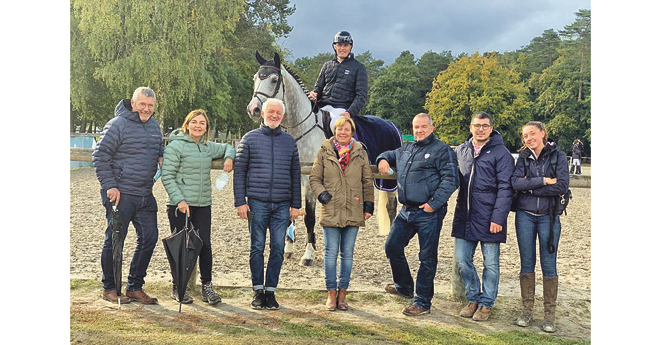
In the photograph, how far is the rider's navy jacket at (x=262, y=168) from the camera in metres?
4.41

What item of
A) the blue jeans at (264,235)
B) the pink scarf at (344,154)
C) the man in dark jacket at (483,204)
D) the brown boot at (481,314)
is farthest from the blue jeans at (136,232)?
the brown boot at (481,314)

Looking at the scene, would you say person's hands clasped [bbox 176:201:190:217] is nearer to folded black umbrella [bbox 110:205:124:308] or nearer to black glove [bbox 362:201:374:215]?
folded black umbrella [bbox 110:205:124:308]

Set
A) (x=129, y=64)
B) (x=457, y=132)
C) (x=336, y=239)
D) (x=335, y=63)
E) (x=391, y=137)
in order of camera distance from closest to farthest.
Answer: (x=336, y=239), (x=335, y=63), (x=391, y=137), (x=129, y=64), (x=457, y=132)

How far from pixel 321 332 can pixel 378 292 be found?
1190mm

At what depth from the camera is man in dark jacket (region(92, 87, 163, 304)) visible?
4.30 meters

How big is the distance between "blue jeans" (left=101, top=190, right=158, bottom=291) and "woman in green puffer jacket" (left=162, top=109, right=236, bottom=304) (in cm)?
21

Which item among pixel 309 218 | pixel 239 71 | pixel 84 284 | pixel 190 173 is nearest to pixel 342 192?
pixel 190 173

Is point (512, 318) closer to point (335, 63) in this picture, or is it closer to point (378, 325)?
point (378, 325)

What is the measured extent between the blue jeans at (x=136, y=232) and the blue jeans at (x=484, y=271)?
2.60 m

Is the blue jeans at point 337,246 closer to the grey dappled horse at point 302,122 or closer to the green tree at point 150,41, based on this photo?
the grey dappled horse at point 302,122

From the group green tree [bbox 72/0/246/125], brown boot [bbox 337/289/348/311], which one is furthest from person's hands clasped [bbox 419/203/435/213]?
green tree [bbox 72/0/246/125]

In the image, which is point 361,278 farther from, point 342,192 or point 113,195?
point 113,195
